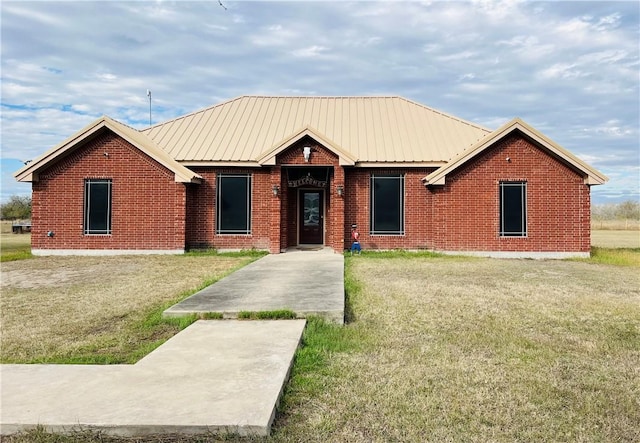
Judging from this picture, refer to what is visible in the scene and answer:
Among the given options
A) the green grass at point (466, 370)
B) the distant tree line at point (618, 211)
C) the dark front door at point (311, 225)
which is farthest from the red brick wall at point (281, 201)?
the distant tree line at point (618, 211)

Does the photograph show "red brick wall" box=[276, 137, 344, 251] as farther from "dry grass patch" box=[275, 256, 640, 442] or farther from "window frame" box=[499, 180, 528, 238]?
"dry grass patch" box=[275, 256, 640, 442]

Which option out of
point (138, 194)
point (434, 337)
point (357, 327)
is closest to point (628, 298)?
point (434, 337)

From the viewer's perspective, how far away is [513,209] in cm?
1591

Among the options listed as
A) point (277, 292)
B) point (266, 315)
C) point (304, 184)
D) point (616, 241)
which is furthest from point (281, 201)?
point (616, 241)

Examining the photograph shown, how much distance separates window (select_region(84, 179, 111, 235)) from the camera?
52.4 feet

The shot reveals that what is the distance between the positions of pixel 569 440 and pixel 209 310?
15.4 ft

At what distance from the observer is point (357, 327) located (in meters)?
6.26

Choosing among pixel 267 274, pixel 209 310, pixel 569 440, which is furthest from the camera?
pixel 267 274

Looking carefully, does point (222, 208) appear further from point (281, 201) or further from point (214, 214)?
point (281, 201)

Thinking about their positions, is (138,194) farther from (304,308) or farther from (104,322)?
(304,308)

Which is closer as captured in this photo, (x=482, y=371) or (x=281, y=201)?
(x=482, y=371)

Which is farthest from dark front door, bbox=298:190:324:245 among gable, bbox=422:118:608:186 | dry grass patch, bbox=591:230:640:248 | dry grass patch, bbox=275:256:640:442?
dry grass patch, bbox=591:230:640:248

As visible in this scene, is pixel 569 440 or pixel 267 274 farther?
pixel 267 274

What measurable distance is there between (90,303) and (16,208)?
170 ft
